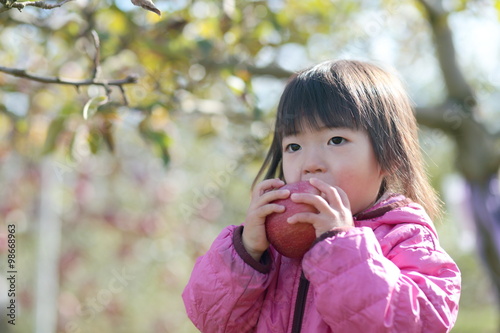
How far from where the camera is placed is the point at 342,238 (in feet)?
3.67

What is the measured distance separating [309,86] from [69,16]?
59.3 inches

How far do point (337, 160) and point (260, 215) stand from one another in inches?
7.1

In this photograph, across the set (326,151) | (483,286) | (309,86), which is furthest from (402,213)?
(483,286)

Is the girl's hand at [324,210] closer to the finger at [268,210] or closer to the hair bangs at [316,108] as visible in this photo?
the finger at [268,210]

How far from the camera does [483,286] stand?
9867mm

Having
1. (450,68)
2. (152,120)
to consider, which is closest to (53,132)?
(152,120)

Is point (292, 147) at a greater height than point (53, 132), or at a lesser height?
greater

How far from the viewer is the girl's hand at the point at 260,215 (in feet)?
3.94

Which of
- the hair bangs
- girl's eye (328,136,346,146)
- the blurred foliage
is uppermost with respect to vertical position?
the hair bangs

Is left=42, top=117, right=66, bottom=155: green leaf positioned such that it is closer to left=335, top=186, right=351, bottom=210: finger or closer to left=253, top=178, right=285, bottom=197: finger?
left=253, top=178, right=285, bottom=197: finger

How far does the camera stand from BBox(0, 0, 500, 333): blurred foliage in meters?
2.43

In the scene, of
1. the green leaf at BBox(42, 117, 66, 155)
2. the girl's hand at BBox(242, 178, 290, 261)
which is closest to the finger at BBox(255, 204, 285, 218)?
the girl's hand at BBox(242, 178, 290, 261)

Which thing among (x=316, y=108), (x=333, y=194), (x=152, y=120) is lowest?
(x=152, y=120)

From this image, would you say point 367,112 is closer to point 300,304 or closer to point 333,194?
point 333,194
